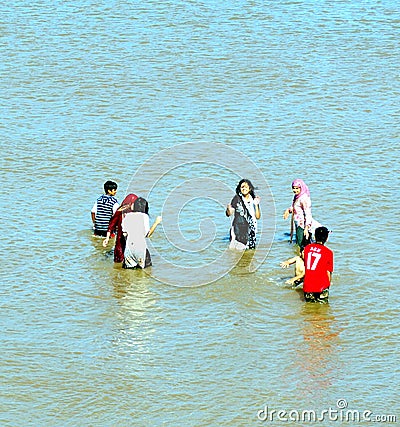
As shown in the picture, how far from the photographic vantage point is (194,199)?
55.4 ft

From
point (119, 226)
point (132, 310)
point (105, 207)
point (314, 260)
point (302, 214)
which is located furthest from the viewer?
point (105, 207)

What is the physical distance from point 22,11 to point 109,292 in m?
17.4

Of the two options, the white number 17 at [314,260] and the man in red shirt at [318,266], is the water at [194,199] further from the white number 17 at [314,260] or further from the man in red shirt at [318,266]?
the white number 17 at [314,260]

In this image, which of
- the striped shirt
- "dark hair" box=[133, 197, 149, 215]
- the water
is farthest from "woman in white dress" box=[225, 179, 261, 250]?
the striped shirt

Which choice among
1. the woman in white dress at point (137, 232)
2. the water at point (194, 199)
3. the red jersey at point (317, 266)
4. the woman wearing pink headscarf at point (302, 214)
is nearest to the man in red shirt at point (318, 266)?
the red jersey at point (317, 266)

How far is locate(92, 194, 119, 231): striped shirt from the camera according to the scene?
48.1 ft

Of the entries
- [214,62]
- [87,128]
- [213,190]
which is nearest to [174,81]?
[214,62]

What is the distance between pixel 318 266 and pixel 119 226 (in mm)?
2906

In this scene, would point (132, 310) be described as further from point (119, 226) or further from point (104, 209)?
point (104, 209)

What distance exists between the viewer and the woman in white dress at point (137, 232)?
1374 cm

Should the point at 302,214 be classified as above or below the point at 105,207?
above

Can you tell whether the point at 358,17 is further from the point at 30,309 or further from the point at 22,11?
the point at 30,309

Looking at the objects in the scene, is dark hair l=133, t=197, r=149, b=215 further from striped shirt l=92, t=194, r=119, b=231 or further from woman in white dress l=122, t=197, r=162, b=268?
striped shirt l=92, t=194, r=119, b=231

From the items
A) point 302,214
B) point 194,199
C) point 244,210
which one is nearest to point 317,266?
point 302,214
